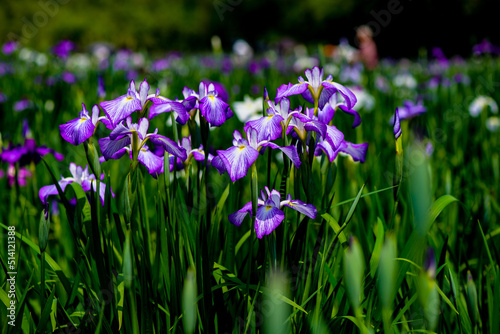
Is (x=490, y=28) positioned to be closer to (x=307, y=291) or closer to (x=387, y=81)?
(x=387, y=81)

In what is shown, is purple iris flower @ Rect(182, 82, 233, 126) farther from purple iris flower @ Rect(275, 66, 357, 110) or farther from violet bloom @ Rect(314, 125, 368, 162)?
violet bloom @ Rect(314, 125, 368, 162)

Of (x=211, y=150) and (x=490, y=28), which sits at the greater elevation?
(x=490, y=28)

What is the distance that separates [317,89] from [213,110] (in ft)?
0.91

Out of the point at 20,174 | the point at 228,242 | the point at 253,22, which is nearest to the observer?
the point at 228,242

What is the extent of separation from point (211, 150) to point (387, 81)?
3.54 m

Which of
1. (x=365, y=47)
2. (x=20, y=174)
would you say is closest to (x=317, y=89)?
(x=20, y=174)

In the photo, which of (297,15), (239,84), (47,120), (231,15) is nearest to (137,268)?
(47,120)

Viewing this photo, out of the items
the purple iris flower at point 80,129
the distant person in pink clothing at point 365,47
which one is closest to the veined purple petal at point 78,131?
the purple iris flower at point 80,129

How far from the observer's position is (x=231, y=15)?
953 inches

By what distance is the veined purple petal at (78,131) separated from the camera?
98 centimetres

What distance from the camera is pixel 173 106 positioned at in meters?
0.98

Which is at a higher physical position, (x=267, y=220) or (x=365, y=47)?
(x=365, y=47)

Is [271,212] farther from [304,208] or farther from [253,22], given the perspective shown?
[253,22]

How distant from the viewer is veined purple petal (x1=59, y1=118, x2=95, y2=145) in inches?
38.6
